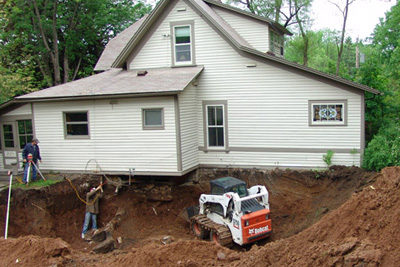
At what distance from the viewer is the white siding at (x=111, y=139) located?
14.7m

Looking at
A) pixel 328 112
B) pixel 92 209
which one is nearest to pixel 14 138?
pixel 92 209

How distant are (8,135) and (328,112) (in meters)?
14.8

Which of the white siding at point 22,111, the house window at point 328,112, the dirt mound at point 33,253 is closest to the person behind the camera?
the dirt mound at point 33,253

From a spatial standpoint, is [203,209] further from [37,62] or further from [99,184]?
[37,62]

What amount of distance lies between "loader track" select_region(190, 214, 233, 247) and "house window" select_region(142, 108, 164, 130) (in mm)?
3917

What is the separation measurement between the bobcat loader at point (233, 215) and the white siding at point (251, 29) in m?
8.20

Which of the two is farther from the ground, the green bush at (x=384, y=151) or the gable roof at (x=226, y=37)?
the gable roof at (x=226, y=37)

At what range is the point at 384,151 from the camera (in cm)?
1321

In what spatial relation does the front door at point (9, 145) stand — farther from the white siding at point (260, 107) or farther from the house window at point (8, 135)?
the white siding at point (260, 107)

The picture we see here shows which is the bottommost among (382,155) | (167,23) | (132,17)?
(382,155)

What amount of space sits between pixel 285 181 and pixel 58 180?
9.59m

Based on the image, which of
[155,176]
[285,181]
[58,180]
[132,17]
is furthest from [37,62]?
[285,181]

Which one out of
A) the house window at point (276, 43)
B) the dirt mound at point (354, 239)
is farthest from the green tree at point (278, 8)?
the dirt mound at point (354, 239)

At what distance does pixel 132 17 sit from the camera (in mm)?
31531
